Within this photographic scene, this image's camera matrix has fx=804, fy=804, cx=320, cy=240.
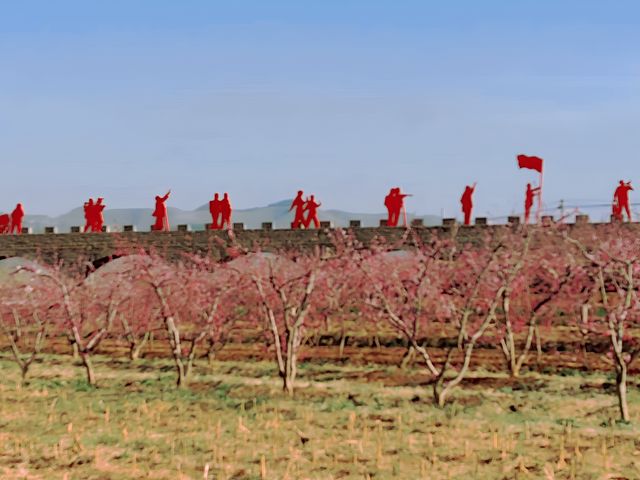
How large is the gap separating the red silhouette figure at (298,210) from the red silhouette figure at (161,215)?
5.62 meters

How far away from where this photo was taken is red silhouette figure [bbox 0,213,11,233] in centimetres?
4316

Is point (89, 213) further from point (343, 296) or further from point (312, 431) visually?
point (312, 431)

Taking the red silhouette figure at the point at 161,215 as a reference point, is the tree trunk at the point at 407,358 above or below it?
below

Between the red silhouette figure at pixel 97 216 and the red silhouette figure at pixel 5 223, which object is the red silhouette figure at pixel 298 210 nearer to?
the red silhouette figure at pixel 97 216

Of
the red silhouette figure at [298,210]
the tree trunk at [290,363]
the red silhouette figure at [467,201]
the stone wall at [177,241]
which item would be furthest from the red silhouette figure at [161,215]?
the tree trunk at [290,363]

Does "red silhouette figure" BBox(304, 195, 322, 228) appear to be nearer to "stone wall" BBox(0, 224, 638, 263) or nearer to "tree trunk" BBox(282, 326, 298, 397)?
"stone wall" BBox(0, 224, 638, 263)

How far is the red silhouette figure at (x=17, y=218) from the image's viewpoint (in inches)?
1612

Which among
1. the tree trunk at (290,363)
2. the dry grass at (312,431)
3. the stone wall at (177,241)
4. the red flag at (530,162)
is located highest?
the red flag at (530,162)

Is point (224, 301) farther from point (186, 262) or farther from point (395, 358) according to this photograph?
point (186, 262)

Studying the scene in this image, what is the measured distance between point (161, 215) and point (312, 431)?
84.8 feet

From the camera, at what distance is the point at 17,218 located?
41.5 metres

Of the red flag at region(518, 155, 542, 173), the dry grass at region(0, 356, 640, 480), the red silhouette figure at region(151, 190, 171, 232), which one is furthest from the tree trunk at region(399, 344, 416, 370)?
the red silhouette figure at region(151, 190, 171, 232)

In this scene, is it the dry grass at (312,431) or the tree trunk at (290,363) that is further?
the tree trunk at (290,363)

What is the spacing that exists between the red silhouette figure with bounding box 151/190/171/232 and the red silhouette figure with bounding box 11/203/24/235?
6874 millimetres
